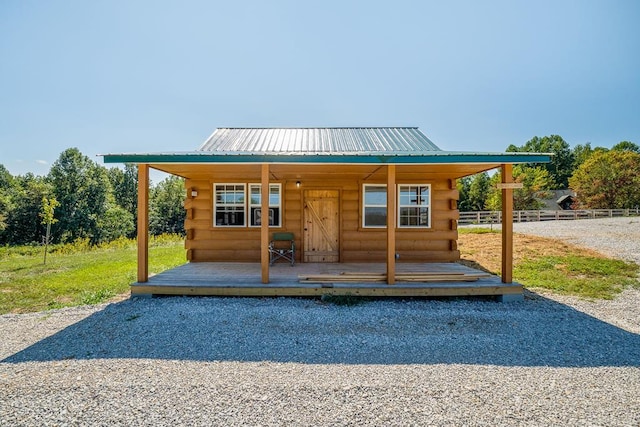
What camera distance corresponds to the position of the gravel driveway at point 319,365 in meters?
2.29

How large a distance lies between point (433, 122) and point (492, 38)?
19.4ft

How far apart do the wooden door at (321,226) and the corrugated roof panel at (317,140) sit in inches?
53.0

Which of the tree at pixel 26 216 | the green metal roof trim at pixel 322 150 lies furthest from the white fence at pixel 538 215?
the tree at pixel 26 216

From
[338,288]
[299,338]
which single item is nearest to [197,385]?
[299,338]

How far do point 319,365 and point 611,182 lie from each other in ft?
130

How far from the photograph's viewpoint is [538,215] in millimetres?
23109

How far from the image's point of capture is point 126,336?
12.6 ft

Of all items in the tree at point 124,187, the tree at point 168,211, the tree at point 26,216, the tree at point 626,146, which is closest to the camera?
the tree at point 26,216

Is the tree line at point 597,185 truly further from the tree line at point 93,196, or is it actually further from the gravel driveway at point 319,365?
the gravel driveway at point 319,365

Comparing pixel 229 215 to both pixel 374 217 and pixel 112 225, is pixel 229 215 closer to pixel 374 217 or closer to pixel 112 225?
pixel 374 217

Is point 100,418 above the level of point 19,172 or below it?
below

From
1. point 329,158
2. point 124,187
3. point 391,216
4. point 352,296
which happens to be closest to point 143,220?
point 329,158

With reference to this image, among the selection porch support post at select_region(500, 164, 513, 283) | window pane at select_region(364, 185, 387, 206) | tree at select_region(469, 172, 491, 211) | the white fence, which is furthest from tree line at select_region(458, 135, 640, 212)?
porch support post at select_region(500, 164, 513, 283)

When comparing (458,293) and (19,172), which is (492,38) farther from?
(19,172)
